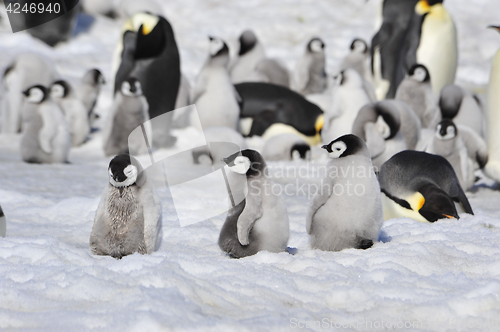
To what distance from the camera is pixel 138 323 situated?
4.89 feet

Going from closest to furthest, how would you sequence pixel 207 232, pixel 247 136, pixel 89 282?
pixel 89 282 < pixel 207 232 < pixel 247 136

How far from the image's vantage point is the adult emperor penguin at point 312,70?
921 cm

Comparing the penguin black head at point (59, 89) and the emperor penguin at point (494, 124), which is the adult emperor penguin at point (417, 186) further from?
the penguin black head at point (59, 89)

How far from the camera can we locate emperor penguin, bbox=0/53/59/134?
6.96m

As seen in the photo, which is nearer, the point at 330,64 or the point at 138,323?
the point at 138,323

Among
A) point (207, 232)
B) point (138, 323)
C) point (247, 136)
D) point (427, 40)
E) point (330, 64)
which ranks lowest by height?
point (330, 64)

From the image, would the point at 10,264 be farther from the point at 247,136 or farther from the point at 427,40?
the point at 427,40

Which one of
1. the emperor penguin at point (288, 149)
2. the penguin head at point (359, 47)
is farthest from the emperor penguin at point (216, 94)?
the penguin head at point (359, 47)

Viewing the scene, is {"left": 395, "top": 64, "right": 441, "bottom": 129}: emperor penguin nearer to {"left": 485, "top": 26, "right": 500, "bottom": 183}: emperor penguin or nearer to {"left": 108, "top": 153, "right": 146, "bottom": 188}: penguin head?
{"left": 485, "top": 26, "right": 500, "bottom": 183}: emperor penguin

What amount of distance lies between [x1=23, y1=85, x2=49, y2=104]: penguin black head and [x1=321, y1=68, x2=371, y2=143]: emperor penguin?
3.10 m

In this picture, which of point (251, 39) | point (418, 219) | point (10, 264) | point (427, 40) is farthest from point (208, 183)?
point (251, 39)

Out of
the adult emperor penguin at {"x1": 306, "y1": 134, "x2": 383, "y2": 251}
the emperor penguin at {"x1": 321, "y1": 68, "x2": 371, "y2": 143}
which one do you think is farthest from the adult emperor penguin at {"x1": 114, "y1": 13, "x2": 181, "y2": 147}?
the adult emperor penguin at {"x1": 306, "y1": 134, "x2": 383, "y2": 251}

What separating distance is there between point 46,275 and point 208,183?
2.45m

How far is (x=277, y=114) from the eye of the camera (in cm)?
702
